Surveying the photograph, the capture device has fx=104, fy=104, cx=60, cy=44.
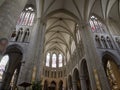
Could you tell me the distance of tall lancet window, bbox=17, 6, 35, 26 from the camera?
1480cm

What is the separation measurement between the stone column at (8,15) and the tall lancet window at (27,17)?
880 cm

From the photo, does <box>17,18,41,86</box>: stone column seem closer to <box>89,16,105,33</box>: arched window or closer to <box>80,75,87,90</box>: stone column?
<box>80,75,87,90</box>: stone column

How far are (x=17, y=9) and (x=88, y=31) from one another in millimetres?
9960

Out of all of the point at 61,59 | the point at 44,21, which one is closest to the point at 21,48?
the point at 44,21

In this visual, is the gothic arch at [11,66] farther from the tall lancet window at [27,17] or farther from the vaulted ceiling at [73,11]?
the vaulted ceiling at [73,11]

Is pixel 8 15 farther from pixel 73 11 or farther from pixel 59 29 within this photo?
pixel 59 29

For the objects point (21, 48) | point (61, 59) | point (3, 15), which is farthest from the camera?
point (61, 59)

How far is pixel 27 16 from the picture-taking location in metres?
15.8

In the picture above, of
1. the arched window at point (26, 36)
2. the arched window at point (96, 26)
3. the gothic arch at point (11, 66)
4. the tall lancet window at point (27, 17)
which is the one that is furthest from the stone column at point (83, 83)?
the tall lancet window at point (27, 17)

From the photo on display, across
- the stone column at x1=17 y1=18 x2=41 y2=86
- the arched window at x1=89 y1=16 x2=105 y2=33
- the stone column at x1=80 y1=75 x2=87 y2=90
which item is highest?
the arched window at x1=89 y1=16 x2=105 y2=33

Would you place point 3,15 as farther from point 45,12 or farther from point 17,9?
point 45,12

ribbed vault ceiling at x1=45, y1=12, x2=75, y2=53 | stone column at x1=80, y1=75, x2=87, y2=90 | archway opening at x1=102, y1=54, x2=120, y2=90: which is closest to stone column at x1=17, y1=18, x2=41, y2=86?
ribbed vault ceiling at x1=45, y1=12, x2=75, y2=53

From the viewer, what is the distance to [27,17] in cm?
1568

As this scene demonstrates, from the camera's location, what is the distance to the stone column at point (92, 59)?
10.0m
